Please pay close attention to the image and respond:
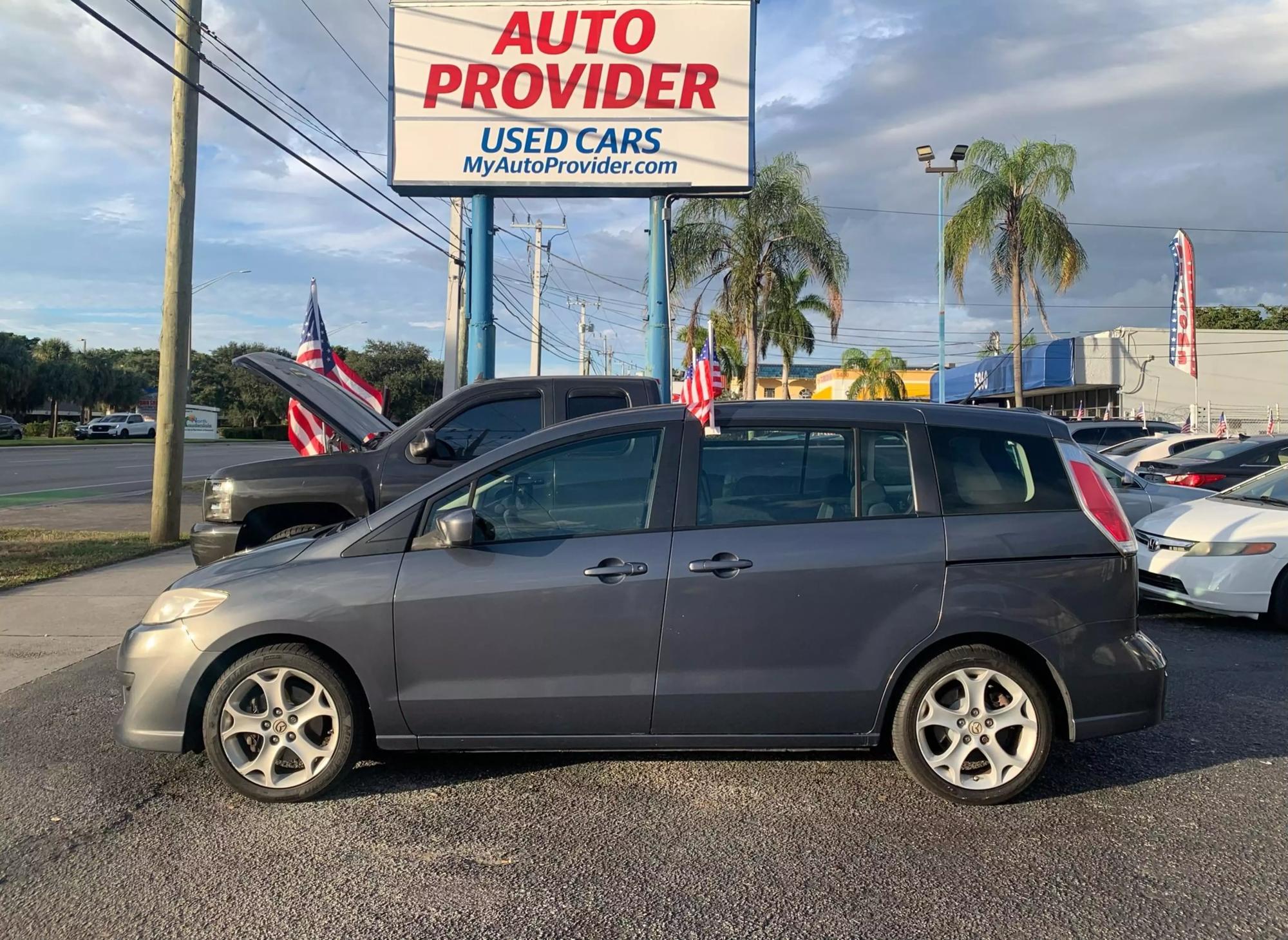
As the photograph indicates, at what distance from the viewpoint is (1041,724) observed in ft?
13.4

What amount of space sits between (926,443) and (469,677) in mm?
2256

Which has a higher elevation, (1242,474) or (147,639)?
(1242,474)

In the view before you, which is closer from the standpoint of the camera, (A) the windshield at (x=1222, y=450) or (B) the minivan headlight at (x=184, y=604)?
(B) the minivan headlight at (x=184, y=604)

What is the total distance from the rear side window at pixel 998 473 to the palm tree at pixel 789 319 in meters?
22.1

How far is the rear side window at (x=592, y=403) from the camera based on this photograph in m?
7.30

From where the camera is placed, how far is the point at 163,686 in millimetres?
4117

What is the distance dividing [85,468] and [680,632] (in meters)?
28.5

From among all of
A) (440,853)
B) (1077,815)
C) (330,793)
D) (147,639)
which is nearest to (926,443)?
(1077,815)

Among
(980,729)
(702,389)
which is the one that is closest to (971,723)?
(980,729)

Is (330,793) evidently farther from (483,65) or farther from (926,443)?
(483,65)

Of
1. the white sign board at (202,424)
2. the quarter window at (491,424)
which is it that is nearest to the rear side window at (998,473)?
the quarter window at (491,424)

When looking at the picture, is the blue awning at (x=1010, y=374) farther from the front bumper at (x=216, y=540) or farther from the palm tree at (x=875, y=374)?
the front bumper at (x=216, y=540)

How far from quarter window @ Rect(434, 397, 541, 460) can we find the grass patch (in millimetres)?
5024

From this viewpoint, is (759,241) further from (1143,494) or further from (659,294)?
(1143,494)
